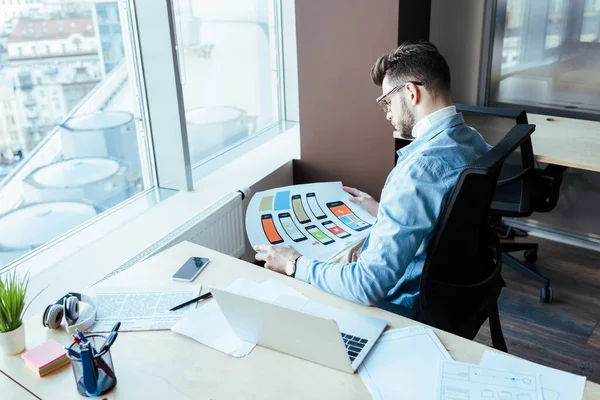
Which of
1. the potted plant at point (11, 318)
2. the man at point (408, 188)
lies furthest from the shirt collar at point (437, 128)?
the potted plant at point (11, 318)

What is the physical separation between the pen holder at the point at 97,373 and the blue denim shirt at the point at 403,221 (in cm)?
60

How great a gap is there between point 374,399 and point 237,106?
256cm

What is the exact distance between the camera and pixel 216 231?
2.61 meters

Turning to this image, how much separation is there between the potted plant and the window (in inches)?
114

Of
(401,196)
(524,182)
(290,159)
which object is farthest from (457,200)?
(290,159)

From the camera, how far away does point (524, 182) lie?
265 centimetres

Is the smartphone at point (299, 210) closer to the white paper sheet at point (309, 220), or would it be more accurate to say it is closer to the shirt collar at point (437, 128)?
the white paper sheet at point (309, 220)

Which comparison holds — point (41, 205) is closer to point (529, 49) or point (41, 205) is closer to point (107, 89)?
point (107, 89)

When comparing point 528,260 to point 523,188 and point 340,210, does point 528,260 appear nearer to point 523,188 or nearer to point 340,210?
point 523,188

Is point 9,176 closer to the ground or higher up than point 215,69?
closer to the ground

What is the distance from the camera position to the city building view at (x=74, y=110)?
2.12 metres

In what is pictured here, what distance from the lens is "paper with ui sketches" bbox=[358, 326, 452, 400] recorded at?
1.22 metres

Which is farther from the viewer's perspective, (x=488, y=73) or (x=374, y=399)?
(x=488, y=73)

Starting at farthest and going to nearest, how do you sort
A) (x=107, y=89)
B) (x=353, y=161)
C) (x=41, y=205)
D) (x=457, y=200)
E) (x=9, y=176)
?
(x=353, y=161) → (x=107, y=89) → (x=41, y=205) → (x=9, y=176) → (x=457, y=200)
